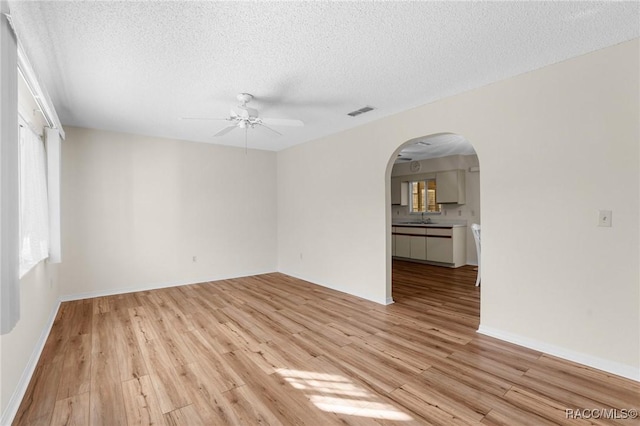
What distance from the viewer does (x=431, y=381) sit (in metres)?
2.23

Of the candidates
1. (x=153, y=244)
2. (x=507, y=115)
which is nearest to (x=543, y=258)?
(x=507, y=115)

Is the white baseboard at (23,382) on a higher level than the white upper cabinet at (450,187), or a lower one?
lower

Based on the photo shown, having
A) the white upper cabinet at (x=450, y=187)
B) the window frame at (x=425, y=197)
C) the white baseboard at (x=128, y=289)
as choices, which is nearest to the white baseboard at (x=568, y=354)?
the white upper cabinet at (x=450, y=187)

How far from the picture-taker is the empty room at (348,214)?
193 cm

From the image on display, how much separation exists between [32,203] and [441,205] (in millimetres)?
7265

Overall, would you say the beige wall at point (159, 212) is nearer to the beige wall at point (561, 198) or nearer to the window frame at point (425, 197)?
the beige wall at point (561, 198)

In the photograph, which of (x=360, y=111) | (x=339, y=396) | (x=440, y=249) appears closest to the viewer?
(x=339, y=396)

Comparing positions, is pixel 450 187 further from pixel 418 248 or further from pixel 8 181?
pixel 8 181

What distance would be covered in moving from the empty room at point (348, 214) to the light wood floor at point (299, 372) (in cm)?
2

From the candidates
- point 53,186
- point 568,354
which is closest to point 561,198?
point 568,354

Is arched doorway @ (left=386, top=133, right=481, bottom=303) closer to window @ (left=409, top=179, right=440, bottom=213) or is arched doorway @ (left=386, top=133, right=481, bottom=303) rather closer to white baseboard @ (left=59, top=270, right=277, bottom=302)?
window @ (left=409, top=179, right=440, bottom=213)

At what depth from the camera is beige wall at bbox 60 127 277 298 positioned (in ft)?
14.7

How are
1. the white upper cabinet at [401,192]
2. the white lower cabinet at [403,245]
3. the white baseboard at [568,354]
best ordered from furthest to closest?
the white upper cabinet at [401,192] → the white lower cabinet at [403,245] → the white baseboard at [568,354]

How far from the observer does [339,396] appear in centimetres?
207
